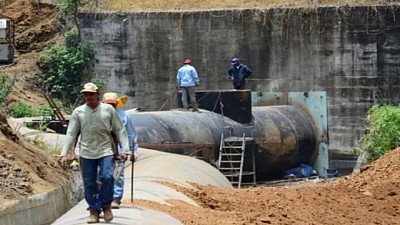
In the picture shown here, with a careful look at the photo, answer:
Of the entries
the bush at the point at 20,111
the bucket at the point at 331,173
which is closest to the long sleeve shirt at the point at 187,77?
the bucket at the point at 331,173

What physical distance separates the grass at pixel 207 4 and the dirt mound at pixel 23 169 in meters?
13.9

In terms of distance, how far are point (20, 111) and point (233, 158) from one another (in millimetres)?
6776

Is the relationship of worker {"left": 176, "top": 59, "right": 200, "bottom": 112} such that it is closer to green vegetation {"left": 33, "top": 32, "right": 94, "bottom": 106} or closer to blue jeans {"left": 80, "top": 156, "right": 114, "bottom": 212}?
green vegetation {"left": 33, "top": 32, "right": 94, "bottom": 106}

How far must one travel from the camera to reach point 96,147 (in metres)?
10.0

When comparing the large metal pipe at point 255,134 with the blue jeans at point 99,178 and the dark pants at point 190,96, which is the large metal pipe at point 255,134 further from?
the blue jeans at point 99,178

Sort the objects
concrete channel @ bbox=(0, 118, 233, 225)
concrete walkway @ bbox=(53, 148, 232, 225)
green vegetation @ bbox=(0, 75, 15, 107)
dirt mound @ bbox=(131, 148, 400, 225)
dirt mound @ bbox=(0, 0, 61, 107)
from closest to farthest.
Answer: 1. concrete walkway @ bbox=(53, 148, 232, 225)
2. concrete channel @ bbox=(0, 118, 233, 225)
3. dirt mound @ bbox=(131, 148, 400, 225)
4. green vegetation @ bbox=(0, 75, 15, 107)
5. dirt mound @ bbox=(0, 0, 61, 107)

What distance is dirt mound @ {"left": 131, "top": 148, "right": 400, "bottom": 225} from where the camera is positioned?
1254 centimetres

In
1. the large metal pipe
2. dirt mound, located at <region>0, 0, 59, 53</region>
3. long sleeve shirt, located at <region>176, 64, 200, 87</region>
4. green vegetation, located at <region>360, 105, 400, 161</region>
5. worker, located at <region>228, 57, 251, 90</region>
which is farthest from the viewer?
dirt mound, located at <region>0, 0, 59, 53</region>

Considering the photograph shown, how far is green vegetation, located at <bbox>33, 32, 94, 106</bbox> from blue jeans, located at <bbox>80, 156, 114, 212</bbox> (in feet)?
60.1

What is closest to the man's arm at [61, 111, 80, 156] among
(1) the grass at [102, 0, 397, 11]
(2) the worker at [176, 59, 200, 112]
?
(2) the worker at [176, 59, 200, 112]

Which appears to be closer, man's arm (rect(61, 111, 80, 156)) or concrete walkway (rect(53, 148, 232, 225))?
man's arm (rect(61, 111, 80, 156))

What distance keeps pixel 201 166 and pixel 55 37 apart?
1545 centimetres

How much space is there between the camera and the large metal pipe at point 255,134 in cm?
2077

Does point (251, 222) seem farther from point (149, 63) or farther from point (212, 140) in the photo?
point (149, 63)
